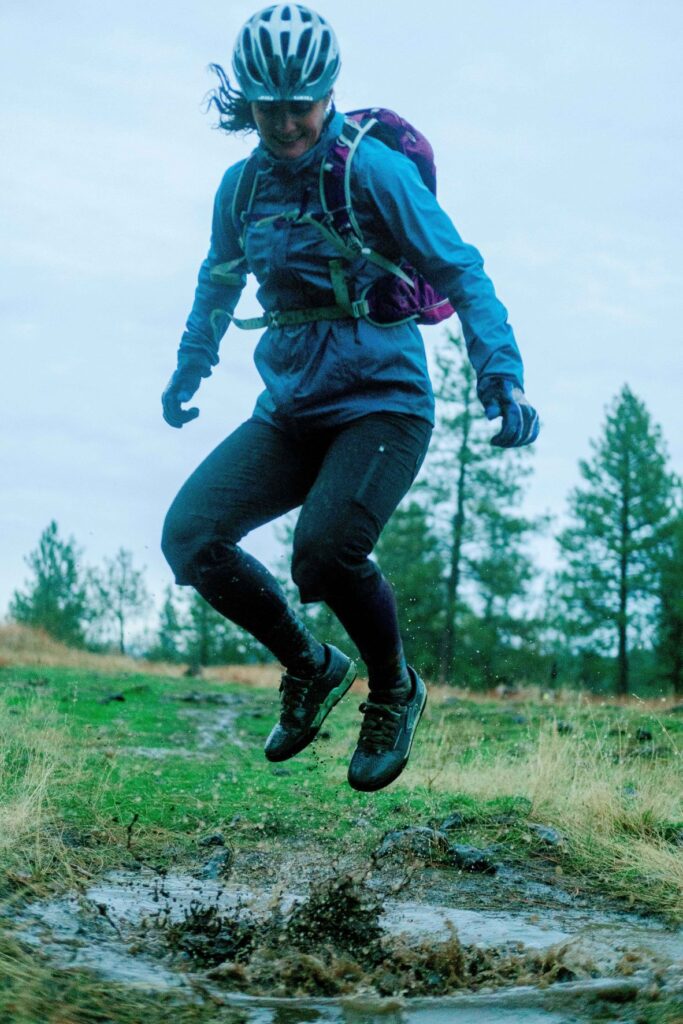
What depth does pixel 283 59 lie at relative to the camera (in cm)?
373

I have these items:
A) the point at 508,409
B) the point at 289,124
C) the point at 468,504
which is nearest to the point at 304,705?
the point at 508,409

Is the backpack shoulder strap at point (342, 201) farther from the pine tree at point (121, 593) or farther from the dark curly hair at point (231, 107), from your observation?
the pine tree at point (121, 593)

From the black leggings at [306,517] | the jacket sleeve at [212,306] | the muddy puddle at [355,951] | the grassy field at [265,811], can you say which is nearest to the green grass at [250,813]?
the grassy field at [265,811]

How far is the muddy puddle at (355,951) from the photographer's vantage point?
312cm

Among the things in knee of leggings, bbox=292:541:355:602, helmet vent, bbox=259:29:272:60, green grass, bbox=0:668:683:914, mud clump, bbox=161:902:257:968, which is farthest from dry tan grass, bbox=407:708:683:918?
helmet vent, bbox=259:29:272:60

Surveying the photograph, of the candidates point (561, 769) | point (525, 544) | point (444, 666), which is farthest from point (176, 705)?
point (525, 544)

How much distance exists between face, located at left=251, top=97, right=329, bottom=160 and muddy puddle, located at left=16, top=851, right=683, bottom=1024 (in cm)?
259

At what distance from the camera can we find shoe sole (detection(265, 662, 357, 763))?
4.32 m

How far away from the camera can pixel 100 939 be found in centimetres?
349

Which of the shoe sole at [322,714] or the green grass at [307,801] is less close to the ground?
the shoe sole at [322,714]

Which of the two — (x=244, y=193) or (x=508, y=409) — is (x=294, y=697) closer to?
(x=508, y=409)

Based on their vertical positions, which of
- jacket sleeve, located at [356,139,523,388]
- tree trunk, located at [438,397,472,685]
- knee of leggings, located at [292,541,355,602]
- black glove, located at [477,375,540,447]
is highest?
tree trunk, located at [438,397,472,685]

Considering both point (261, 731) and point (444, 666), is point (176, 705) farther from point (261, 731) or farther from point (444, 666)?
point (444, 666)

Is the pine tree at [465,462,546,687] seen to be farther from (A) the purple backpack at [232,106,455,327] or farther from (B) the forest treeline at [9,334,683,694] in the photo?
(A) the purple backpack at [232,106,455,327]
